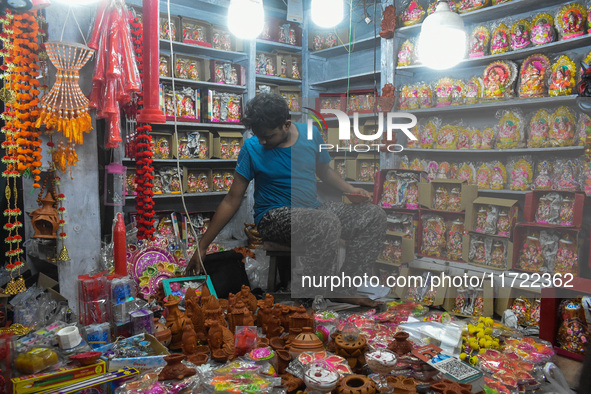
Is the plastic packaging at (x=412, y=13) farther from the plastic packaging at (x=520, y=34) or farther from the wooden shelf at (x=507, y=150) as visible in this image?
the wooden shelf at (x=507, y=150)

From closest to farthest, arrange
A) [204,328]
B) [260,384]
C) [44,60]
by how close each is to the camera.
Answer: [260,384]
[204,328]
[44,60]

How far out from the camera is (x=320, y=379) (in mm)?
1270

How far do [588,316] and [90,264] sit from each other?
235cm

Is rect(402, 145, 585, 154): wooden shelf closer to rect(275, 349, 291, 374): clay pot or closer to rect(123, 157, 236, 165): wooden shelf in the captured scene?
rect(123, 157, 236, 165): wooden shelf

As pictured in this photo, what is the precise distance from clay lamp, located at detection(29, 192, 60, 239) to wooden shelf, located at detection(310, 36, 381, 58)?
10.1 ft

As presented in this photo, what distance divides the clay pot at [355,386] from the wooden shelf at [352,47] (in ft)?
11.0

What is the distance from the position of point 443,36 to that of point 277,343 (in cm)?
204

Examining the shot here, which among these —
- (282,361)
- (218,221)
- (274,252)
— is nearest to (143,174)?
(218,221)

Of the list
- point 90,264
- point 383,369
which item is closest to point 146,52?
point 90,264

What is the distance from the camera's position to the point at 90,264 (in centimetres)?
217

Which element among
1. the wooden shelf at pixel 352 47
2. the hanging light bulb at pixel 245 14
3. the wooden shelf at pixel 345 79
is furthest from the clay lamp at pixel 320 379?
the wooden shelf at pixel 352 47

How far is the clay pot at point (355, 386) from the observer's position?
3.93 ft

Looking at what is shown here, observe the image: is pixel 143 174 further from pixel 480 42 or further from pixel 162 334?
pixel 480 42

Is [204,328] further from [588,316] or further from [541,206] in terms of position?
[541,206]
